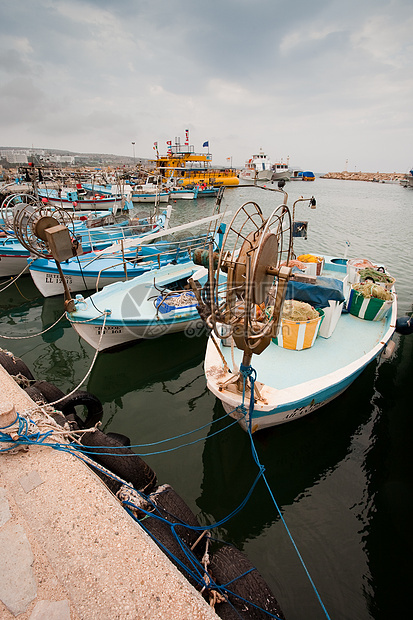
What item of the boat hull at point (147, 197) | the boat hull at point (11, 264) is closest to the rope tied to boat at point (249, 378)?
the boat hull at point (11, 264)

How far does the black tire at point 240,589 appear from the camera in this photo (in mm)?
2928

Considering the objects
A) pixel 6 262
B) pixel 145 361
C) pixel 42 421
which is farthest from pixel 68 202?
pixel 42 421

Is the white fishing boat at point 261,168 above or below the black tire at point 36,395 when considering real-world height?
above

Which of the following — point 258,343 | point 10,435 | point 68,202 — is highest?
point 68,202

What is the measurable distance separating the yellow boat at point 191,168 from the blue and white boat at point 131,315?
1858 inches

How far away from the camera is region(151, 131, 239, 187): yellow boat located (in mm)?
53475

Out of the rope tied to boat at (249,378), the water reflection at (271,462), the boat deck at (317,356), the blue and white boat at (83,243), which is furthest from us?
the blue and white boat at (83,243)

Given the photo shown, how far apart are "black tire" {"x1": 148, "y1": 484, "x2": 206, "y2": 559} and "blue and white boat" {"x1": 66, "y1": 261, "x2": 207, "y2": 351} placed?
4.46 meters

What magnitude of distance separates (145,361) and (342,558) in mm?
6036

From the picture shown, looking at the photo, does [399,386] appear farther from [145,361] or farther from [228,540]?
[145,361]

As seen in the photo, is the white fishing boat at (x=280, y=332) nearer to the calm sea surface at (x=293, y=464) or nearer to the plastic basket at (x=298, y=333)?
the plastic basket at (x=298, y=333)

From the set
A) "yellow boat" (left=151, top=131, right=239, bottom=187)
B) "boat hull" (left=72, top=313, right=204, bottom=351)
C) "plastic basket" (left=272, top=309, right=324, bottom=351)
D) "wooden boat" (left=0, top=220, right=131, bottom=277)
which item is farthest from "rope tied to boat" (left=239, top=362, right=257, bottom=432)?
"yellow boat" (left=151, top=131, right=239, bottom=187)

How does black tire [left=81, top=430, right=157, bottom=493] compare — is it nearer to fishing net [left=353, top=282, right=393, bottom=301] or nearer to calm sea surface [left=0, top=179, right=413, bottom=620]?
calm sea surface [left=0, top=179, right=413, bottom=620]

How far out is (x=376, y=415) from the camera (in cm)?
662
